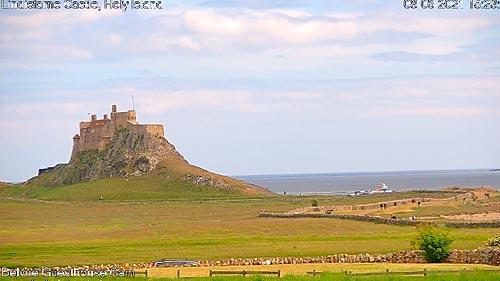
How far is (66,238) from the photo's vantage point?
71.7m

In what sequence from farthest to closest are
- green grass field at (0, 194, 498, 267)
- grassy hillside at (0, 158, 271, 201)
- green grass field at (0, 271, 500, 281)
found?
grassy hillside at (0, 158, 271, 201) → green grass field at (0, 194, 498, 267) → green grass field at (0, 271, 500, 281)

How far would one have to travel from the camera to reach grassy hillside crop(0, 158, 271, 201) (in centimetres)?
15162

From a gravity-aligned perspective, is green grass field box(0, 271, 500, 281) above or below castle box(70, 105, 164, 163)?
below

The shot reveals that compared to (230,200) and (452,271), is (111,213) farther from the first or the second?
(452,271)

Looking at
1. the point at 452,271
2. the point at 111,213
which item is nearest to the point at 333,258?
the point at 452,271

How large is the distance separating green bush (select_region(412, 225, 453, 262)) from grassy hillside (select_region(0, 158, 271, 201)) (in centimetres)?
10085

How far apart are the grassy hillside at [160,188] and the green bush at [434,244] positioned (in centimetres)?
10085

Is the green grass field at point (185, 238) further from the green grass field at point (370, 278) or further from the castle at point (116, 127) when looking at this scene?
the castle at point (116, 127)

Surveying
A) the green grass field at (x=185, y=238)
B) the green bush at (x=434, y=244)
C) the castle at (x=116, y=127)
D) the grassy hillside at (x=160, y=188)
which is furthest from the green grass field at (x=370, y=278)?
the castle at (x=116, y=127)

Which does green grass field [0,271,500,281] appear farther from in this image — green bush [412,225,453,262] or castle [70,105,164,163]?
castle [70,105,164,163]

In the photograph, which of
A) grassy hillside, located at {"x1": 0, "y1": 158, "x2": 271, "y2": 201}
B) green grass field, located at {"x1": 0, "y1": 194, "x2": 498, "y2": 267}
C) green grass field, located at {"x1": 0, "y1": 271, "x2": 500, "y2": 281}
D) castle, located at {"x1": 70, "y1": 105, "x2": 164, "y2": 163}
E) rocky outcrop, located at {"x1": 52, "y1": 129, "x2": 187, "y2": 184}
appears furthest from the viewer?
castle, located at {"x1": 70, "y1": 105, "x2": 164, "y2": 163}

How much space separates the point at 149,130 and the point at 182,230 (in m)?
115

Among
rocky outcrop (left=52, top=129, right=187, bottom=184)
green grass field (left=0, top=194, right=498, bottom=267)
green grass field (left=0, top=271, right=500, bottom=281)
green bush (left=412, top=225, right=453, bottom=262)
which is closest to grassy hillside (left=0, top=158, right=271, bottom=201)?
rocky outcrop (left=52, top=129, right=187, bottom=184)

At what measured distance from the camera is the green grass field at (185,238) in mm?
53688
